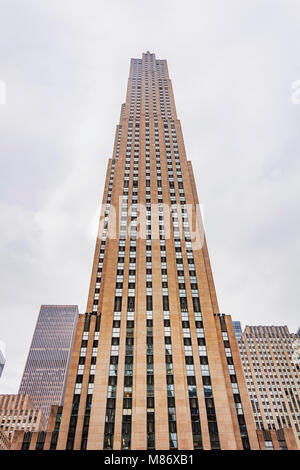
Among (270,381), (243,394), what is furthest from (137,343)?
(270,381)

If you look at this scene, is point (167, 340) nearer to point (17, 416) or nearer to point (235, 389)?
point (235, 389)

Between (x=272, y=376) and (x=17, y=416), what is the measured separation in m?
135

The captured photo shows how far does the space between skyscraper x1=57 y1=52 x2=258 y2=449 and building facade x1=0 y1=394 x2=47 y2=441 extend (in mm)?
126721

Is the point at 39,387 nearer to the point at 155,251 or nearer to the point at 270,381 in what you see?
the point at 270,381

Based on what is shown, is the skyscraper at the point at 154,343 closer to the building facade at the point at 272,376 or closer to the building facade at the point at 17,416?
the building facade at the point at 272,376

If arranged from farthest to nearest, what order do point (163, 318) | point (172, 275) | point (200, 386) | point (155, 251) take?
1. point (155, 251)
2. point (172, 275)
3. point (163, 318)
4. point (200, 386)

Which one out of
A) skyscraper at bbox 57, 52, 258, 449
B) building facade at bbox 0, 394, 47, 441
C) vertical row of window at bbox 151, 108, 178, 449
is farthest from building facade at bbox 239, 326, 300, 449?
building facade at bbox 0, 394, 47, 441

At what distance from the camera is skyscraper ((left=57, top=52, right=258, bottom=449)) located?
4372 centimetres

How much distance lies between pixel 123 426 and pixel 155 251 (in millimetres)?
34803

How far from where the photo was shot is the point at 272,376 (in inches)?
5482

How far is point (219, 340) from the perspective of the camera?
2205 inches

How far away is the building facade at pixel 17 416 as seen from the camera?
5901 inches

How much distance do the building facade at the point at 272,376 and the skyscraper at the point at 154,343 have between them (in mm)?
97481

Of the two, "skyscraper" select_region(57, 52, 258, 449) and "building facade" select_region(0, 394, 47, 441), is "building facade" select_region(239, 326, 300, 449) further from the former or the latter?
"building facade" select_region(0, 394, 47, 441)
